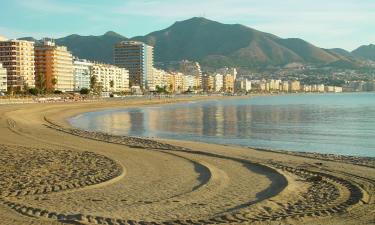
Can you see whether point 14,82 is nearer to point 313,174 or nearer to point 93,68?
point 93,68

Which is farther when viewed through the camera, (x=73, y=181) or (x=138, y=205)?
(x=73, y=181)

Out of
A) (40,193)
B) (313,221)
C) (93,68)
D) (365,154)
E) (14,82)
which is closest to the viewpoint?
(313,221)

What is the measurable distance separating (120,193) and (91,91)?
137993 mm

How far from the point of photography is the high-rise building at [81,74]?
17350cm

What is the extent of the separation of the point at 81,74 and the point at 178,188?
562ft

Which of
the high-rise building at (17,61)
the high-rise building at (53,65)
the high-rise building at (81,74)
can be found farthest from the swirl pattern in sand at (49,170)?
the high-rise building at (81,74)

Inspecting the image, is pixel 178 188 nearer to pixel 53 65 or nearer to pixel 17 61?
pixel 17 61

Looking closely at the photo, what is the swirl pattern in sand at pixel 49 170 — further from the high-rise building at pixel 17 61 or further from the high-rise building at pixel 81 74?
the high-rise building at pixel 81 74

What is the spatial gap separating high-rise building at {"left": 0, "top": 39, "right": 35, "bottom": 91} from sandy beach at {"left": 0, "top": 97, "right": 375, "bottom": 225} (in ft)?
442

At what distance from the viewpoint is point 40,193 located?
1041 cm

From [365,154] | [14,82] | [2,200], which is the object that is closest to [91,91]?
[14,82]

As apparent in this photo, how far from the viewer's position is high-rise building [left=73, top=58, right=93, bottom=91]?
174 m

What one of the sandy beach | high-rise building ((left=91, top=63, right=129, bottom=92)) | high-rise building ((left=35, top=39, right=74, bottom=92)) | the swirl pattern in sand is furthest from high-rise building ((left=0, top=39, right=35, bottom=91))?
the sandy beach

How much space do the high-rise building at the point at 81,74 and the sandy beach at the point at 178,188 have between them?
159m
